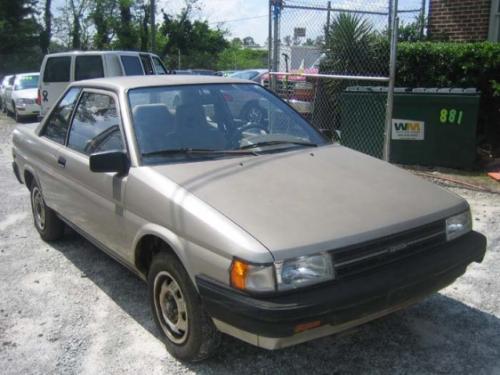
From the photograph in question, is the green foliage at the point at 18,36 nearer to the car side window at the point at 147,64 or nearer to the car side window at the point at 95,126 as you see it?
A: the car side window at the point at 147,64

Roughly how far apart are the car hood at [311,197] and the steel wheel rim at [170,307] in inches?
23.8

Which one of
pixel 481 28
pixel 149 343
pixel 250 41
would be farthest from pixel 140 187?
pixel 250 41

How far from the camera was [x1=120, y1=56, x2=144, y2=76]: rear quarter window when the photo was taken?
11.6 meters

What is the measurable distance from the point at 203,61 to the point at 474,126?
128 ft

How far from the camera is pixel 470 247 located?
3.26 metres

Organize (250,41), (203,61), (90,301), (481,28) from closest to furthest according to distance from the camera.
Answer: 1. (90,301)
2. (481,28)
3. (203,61)
4. (250,41)

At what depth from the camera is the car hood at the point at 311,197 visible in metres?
2.75

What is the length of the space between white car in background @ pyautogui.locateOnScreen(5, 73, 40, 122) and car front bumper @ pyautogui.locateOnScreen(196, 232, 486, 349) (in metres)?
14.9

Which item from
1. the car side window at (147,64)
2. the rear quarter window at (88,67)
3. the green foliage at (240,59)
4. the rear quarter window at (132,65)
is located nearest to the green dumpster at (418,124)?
the rear quarter window at (132,65)

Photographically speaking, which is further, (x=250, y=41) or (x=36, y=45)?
(x=250, y=41)

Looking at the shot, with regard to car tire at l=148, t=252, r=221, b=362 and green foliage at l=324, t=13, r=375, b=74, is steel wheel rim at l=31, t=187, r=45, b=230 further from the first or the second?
green foliage at l=324, t=13, r=375, b=74

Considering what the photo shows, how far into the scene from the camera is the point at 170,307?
331cm

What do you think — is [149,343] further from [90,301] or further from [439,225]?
[439,225]

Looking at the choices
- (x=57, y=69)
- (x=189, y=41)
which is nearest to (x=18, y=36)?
(x=189, y=41)
